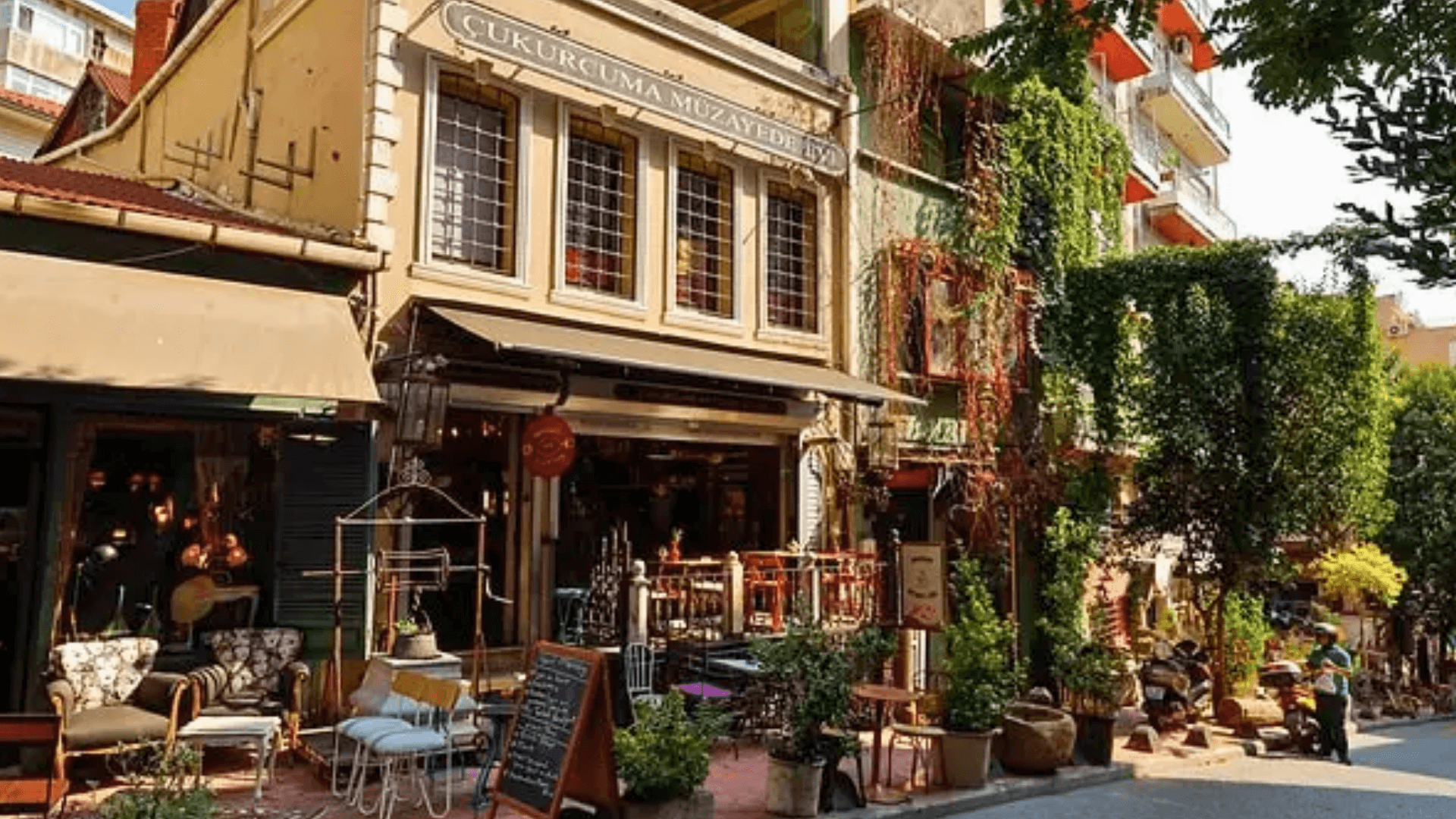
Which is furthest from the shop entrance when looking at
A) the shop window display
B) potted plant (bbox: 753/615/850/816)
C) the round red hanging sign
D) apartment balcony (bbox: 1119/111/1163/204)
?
apartment balcony (bbox: 1119/111/1163/204)

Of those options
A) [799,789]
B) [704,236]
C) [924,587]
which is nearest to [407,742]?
[799,789]

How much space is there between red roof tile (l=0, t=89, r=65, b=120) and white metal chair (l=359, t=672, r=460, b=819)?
2182 centimetres

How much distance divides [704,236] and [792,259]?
5.31 ft

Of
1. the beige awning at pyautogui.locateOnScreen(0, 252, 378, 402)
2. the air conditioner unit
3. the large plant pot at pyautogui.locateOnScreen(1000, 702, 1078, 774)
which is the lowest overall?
the large plant pot at pyautogui.locateOnScreen(1000, 702, 1078, 774)

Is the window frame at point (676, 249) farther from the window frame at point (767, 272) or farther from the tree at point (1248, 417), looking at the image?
the tree at point (1248, 417)

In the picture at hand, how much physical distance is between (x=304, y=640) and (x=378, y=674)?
1.28m

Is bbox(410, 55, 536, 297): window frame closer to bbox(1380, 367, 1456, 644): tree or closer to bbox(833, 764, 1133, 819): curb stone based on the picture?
bbox(833, 764, 1133, 819): curb stone

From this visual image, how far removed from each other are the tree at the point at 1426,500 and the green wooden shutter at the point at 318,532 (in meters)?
22.1

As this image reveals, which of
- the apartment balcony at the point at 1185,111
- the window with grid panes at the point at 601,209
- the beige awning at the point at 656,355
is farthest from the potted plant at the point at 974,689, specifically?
the apartment balcony at the point at 1185,111

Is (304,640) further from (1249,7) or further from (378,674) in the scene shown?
(1249,7)

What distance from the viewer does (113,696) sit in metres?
8.11

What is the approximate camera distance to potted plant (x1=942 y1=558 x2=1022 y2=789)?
354 inches

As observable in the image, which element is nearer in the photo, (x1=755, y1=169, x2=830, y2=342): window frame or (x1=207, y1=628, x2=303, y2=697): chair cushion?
(x1=207, y1=628, x2=303, y2=697): chair cushion

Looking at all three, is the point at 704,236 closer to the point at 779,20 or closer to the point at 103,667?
the point at 779,20
